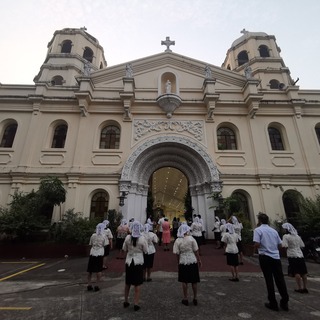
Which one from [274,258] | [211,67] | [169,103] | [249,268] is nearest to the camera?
[274,258]

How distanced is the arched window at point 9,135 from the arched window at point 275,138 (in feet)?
64.8

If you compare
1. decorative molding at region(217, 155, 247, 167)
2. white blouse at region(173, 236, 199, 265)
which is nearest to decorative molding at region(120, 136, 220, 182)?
decorative molding at region(217, 155, 247, 167)

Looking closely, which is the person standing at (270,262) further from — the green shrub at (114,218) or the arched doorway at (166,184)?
the arched doorway at (166,184)

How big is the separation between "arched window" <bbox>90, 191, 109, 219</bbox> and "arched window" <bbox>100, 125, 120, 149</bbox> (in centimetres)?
361

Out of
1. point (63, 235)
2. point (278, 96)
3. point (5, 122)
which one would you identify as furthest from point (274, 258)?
point (5, 122)

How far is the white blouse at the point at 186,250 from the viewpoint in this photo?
13.8ft

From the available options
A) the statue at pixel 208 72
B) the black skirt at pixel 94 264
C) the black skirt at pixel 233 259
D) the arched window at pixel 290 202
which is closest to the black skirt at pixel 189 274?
the black skirt at pixel 233 259

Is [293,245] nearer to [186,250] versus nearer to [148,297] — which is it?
[186,250]

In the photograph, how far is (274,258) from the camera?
13.2ft

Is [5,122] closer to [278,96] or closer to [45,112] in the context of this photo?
[45,112]

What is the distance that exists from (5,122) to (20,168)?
15.5 feet

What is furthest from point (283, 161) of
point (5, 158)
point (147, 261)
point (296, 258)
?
point (5, 158)

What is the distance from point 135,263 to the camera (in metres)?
4.09

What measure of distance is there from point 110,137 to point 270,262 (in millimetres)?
13343
